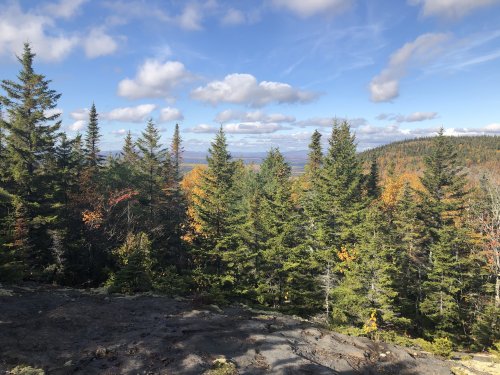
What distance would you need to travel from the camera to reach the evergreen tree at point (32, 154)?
25.8m

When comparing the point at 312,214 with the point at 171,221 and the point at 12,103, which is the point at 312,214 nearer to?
the point at 171,221

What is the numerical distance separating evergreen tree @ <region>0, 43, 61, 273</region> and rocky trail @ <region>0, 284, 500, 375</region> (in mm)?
11167

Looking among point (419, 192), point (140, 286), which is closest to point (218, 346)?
point (140, 286)

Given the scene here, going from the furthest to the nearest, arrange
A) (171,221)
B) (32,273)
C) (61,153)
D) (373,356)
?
(171,221)
(61,153)
(32,273)
(373,356)

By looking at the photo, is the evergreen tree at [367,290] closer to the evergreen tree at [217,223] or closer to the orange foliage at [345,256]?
the orange foliage at [345,256]

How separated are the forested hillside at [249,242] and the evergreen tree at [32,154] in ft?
0.34

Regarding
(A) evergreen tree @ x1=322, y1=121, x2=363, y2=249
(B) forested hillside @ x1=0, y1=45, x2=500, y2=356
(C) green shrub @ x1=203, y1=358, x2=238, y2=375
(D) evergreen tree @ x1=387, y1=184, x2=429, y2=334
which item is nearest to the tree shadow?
(C) green shrub @ x1=203, y1=358, x2=238, y2=375

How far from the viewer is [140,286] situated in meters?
20.6

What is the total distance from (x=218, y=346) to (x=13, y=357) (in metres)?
6.01

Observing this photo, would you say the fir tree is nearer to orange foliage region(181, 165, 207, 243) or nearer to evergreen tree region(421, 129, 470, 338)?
orange foliage region(181, 165, 207, 243)

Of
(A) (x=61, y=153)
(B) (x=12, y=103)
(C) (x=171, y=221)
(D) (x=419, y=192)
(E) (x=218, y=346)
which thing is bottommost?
(E) (x=218, y=346)

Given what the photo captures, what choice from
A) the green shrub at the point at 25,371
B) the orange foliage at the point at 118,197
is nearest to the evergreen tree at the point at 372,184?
the orange foliage at the point at 118,197

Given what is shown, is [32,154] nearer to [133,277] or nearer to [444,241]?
[133,277]

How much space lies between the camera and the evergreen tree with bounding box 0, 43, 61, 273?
2583 centimetres
